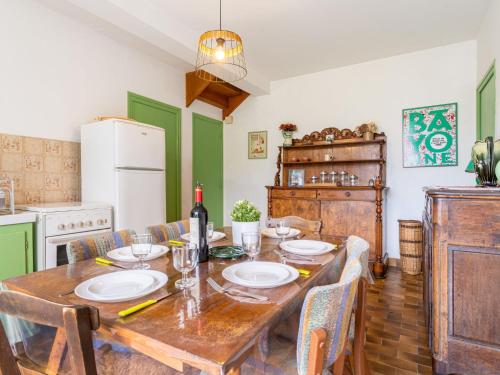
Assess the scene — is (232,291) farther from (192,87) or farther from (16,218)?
(192,87)

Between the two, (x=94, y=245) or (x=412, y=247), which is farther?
(x=412, y=247)

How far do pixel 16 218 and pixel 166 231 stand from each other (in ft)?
3.34

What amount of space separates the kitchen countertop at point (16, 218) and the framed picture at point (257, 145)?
328cm

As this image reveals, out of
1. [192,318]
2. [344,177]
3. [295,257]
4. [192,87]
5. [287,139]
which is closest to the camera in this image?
[192,318]

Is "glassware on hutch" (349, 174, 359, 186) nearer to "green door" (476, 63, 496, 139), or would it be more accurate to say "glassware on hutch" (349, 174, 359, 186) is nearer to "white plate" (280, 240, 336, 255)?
"green door" (476, 63, 496, 139)

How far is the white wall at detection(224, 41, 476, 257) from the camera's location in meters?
3.39

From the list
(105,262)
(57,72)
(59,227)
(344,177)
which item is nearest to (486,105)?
(344,177)

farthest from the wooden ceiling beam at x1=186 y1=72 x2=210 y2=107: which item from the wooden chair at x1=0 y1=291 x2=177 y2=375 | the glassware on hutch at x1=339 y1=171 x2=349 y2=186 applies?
the wooden chair at x1=0 y1=291 x2=177 y2=375

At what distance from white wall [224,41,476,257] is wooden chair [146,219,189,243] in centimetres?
276

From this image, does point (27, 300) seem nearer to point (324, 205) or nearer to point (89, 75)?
point (89, 75)

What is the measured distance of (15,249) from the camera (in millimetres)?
1930

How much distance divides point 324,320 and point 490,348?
1318mm

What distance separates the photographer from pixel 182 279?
1.06 m

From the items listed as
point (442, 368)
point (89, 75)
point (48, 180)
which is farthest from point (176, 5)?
point (442, 368)
